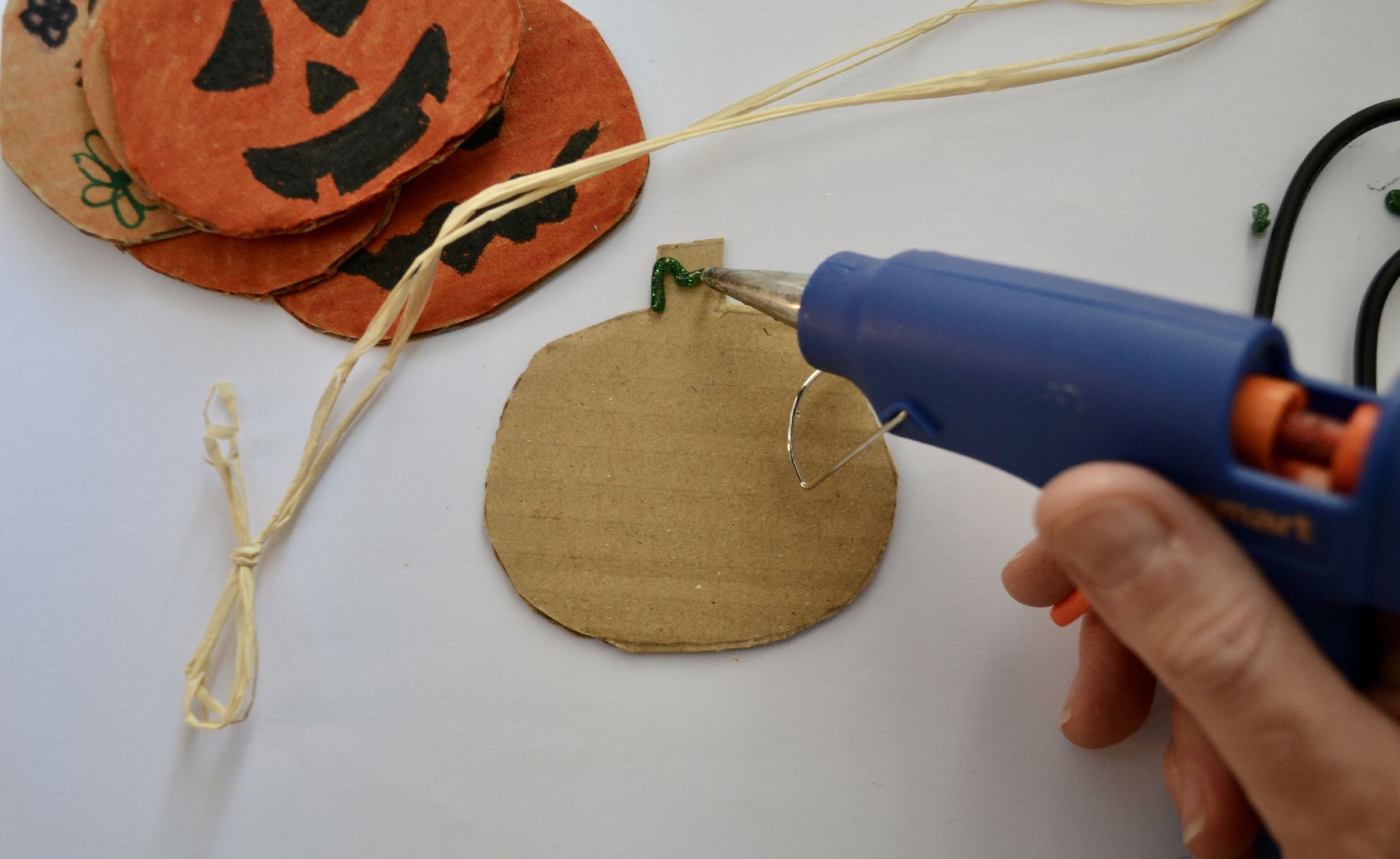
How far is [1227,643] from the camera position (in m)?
0.53

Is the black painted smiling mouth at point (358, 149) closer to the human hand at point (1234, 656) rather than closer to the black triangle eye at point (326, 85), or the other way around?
the black triangle eye at point (326, 85)

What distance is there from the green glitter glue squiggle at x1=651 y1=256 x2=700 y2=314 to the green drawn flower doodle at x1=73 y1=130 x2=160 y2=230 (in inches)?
19.1

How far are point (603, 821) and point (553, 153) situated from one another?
63cm

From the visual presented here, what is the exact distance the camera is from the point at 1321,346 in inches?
35.2

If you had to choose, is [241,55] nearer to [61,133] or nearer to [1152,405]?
[61,133]

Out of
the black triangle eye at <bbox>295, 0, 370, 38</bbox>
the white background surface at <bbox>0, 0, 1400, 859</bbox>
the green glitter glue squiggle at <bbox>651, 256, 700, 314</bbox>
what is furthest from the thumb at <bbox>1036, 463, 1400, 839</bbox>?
the black triangle eye at <bbox>295, 0, 370, 38</bbox>

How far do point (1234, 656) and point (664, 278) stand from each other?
1.86 feet

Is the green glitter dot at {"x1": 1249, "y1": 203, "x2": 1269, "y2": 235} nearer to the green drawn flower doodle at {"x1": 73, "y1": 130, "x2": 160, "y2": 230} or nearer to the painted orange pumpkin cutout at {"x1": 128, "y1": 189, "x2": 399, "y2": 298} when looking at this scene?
the painted orange pumpkin cutout at {"x1": 128, "y1": 189, "x2": 399, "y2": 298}

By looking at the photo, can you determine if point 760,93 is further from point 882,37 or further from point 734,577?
point 734,577

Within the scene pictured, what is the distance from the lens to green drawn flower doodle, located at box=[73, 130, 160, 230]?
0.88 metres

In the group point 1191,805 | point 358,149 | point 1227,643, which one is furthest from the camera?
point 358,149

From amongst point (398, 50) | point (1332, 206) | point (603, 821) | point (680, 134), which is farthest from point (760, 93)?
point (603, 821)

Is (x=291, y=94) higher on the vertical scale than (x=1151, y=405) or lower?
higher

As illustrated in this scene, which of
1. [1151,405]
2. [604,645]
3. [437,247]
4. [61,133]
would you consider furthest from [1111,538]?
[61,133]
